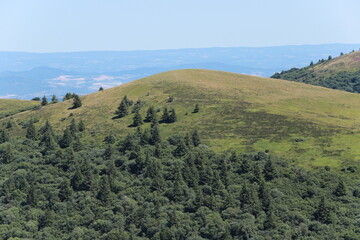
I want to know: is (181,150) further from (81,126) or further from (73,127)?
(81,126)

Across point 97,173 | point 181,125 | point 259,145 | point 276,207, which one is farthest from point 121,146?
point 276,207

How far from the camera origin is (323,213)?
241 feet

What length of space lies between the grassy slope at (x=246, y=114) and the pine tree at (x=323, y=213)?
747 inches

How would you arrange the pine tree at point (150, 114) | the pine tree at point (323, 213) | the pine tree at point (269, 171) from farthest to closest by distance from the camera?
1. the pine tree at point (150, 114)
2. the pine tree at point (269, 171)
3. the pine tree at point (323, 213)

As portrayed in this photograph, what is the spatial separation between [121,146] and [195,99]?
43605 mm

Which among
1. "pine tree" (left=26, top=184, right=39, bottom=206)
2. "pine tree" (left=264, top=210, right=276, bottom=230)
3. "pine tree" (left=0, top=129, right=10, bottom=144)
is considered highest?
"pine tree" (left=0, top=129, right=10, bottom=144)

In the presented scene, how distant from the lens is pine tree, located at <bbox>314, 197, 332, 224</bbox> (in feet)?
239

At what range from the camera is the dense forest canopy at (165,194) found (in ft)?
242

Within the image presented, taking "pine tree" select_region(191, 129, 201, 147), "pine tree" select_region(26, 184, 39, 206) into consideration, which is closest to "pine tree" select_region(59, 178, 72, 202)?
"pine tree" select_region(26, 184, 39, 206)

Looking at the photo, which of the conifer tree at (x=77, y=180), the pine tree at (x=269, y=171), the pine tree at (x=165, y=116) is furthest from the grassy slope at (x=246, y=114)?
the conifer tree at (x=77, y=180)

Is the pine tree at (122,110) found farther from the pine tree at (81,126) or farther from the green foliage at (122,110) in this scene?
the pine tree at (81,126)

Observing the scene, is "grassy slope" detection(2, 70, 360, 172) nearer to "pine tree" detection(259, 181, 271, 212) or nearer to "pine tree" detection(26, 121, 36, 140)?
"pine tree" detection(26, 121, 36, 140)

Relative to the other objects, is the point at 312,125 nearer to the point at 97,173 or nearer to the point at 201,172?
the point at 201,172

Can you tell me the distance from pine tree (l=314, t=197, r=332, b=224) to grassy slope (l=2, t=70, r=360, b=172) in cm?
1896
